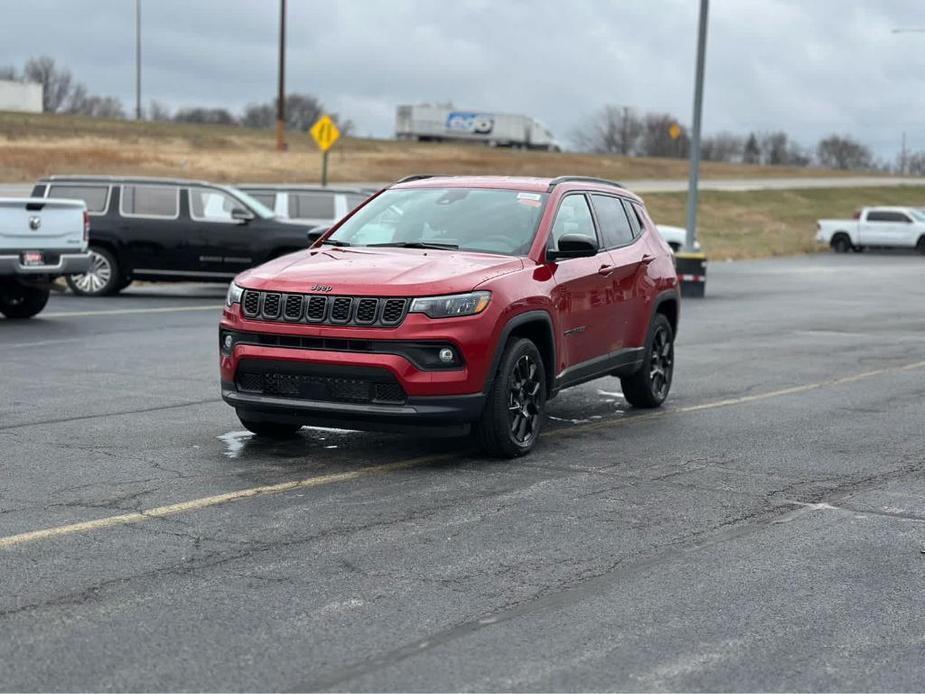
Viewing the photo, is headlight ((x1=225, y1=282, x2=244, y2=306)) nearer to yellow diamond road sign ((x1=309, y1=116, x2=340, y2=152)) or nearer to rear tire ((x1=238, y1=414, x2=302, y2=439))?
rear tire ((x1=238, y1=414, x2=302, y2=439))

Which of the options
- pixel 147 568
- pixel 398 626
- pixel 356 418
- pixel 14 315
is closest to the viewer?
pixel 398 626

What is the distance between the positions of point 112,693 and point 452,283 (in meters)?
4.19

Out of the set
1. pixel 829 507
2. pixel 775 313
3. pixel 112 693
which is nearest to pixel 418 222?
pixel 829 507

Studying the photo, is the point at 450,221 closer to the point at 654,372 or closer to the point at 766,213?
the point at 654,372

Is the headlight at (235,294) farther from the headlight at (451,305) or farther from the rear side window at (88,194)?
the rear side window at (88,194)

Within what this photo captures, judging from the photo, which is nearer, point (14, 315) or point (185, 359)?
point (185, 359)

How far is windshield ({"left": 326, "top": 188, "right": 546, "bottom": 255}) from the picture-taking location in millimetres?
9195

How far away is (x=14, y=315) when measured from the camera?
17797 millimetres

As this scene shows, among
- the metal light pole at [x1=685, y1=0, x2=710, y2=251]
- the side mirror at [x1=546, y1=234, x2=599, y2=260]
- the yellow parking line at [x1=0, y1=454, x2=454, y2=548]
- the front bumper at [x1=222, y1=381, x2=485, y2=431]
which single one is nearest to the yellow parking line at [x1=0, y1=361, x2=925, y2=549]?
the yellow parking line at [x1=0, y1=454, x2=454, y2=548]

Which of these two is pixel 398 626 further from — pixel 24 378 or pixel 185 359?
pixel 185 359

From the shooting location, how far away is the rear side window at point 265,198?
989 inches

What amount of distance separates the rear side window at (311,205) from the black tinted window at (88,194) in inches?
143

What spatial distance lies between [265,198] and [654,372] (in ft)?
50.1

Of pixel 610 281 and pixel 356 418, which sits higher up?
pixel 610 281
